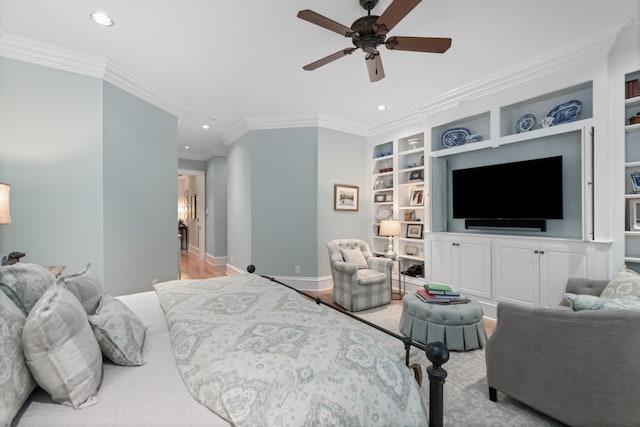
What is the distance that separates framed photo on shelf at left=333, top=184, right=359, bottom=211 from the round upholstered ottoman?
2.54 m

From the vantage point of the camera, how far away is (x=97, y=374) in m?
1.04

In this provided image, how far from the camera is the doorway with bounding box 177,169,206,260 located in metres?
7.36

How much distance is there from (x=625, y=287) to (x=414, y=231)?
263 cm

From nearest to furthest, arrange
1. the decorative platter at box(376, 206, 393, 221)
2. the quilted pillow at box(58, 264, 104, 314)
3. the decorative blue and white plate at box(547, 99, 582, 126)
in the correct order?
the quilted pillow at box(58, 264, 104, 314) < the decorative blue and white plate at box(547, 99, 582, 126) < the decorative platter at box(376, 206, 393, 221)

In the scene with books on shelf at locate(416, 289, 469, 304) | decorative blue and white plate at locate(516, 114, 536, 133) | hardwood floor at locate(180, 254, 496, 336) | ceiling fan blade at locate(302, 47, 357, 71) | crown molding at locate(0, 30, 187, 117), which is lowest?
hardwood floor at locate(180, 254, 496, 336)

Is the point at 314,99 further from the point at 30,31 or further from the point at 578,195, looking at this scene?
the point at 578,195

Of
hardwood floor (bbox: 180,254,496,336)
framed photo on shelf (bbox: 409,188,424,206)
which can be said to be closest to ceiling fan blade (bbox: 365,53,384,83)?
framed photo on shelf (bbox: 409,188,424,206)

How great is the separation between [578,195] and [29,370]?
163 inches

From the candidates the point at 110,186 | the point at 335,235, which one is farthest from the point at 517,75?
the point at 110,186

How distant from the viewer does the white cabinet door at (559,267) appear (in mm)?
2684

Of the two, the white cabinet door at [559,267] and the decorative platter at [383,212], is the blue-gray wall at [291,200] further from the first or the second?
the white cabinet door at [559,267]

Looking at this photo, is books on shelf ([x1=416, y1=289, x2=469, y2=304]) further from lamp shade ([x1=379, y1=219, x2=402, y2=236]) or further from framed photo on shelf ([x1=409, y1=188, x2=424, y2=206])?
framed photo on shelf ([x1=409, y1=188, x2=424, y2=206])

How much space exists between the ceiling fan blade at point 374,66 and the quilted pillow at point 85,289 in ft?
7.88

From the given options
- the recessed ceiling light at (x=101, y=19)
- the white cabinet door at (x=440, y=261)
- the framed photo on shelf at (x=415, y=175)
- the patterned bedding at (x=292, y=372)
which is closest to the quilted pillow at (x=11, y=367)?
the patterned bedding at (x=292, y=372)
